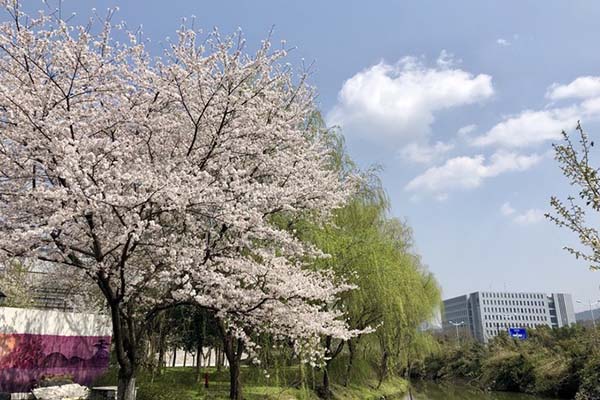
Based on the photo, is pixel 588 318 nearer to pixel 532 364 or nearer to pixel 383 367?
pixel 532 364

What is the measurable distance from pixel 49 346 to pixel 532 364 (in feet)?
63.2

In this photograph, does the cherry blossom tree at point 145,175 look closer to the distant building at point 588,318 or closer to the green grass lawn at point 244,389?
the green grass lawn at point 244,389

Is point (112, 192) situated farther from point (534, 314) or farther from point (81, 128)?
point (534, 314)

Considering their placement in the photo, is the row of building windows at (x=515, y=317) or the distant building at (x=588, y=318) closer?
the distant building at (x=588, y=318)

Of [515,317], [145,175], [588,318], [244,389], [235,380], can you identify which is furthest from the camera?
[515,317]

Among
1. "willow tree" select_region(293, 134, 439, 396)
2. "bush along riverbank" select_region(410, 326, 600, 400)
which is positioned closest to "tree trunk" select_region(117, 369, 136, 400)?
"willow tree" select_region(293, 134, 439, 396)

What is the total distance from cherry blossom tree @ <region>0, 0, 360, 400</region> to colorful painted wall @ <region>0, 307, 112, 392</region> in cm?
379

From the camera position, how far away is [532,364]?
816 inches

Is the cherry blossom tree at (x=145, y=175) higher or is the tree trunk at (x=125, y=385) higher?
the cherry blossom tree at (x=145, y=175)

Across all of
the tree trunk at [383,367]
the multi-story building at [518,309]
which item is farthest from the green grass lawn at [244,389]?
the multi-story building at [518,309]

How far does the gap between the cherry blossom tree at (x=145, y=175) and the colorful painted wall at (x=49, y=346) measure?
379 cm

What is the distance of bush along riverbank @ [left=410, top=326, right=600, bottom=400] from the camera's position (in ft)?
55.4

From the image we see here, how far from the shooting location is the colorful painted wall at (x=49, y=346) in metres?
9.48

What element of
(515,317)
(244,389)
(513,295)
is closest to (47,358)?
(244,389)
